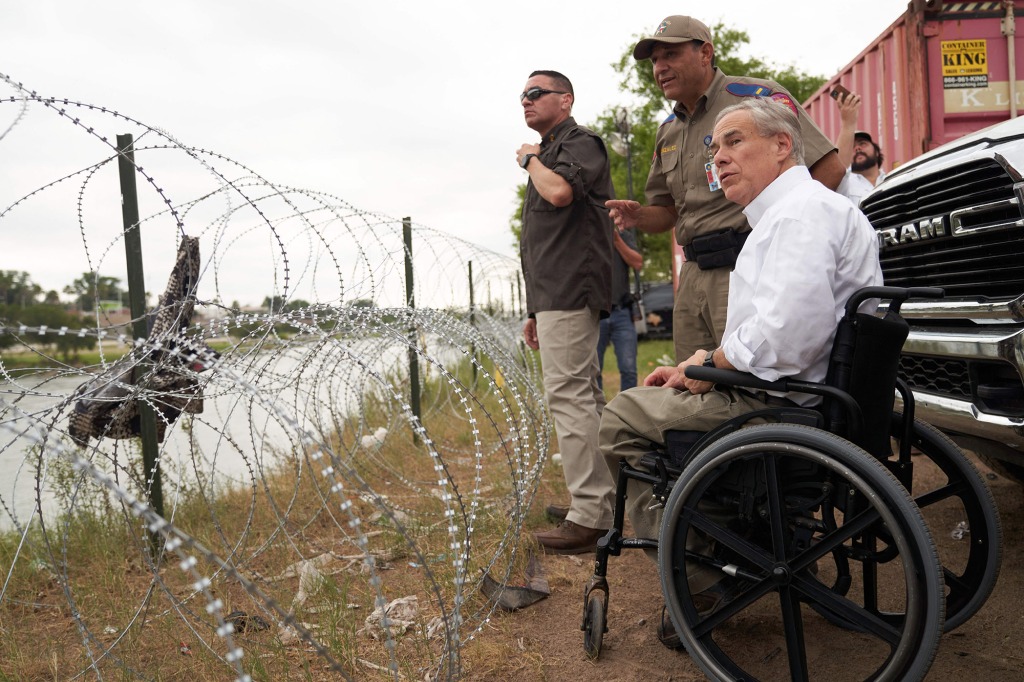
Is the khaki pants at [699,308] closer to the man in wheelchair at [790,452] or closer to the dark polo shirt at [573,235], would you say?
the dark polo shirt at [573,235]

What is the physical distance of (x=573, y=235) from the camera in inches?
144

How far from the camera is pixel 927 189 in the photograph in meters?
2.97

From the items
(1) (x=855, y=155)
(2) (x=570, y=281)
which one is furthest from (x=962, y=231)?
(1) (x=855, y=155)

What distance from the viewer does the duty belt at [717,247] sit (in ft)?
9.87

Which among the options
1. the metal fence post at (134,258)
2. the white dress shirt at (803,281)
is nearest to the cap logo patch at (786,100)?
the white dress shirt at (803,281)

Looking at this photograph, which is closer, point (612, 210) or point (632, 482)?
point (632, 482)

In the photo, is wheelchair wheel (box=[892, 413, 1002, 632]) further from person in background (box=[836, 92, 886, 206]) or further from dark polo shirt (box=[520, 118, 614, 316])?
person in background (box=[836, 92, 886, 206])

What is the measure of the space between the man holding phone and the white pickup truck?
0.91 m

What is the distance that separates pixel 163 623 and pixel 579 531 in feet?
5.68

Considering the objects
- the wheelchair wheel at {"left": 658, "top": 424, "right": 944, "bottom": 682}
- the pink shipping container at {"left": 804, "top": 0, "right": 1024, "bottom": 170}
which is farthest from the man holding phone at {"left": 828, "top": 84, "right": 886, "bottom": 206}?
the wheelchair wheel at {"left": 658, "top": 424, "right": 944, "bottom": 682}

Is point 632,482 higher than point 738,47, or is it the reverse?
point 738,47

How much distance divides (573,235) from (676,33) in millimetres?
966

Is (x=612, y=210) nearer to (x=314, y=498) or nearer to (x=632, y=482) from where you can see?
(x=632, y=482)

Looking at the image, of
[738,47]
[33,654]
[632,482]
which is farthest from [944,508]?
[738,47]
